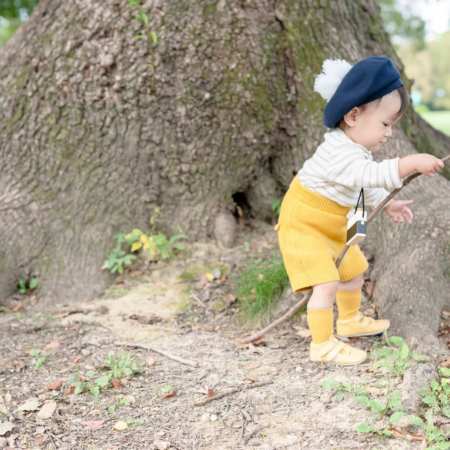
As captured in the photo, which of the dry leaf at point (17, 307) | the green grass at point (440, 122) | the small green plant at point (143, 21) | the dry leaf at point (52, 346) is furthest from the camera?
the green grass at point (440, 122)

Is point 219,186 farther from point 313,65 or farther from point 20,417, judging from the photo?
point 20,417

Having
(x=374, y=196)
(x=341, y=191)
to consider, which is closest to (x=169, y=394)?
(x=341, y=191)

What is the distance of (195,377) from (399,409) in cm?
107

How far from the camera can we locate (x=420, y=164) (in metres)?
2.77

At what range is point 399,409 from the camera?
2.75 metres

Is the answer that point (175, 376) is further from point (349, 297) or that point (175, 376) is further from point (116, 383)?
point (349, 297)

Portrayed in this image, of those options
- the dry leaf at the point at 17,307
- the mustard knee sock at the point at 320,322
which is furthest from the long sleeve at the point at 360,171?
the dry leaf at the point at 17,307

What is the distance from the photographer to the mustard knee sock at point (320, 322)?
3.30 metres

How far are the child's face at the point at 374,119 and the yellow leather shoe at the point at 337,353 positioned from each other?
1.06 metres

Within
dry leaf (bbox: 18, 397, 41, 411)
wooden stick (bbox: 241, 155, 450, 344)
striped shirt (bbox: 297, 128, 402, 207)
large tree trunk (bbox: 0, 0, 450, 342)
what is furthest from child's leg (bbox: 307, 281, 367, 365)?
dry leaf (bbox: 18, 397, 41, 411)

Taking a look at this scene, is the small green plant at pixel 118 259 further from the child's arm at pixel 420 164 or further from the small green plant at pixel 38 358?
the child's arm at pixel 420 164

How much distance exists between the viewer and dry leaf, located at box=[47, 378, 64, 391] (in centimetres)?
325

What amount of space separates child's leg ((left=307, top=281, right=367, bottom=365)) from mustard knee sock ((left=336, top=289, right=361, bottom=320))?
24 cm

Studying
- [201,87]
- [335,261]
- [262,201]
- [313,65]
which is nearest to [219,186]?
[262,201]
